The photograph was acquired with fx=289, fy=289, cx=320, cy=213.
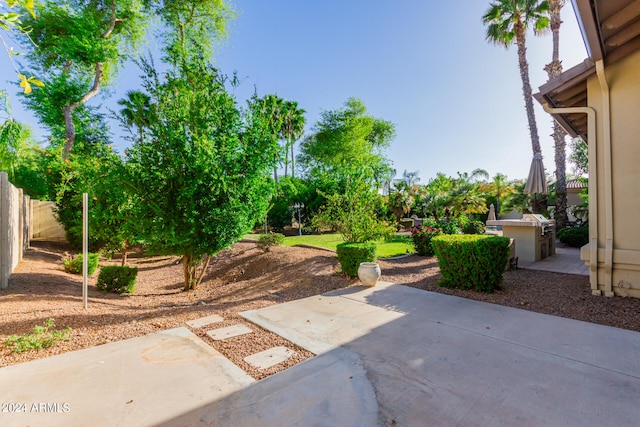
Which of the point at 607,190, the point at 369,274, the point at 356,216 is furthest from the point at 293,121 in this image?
the point at 607,190

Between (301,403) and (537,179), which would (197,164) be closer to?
(301,403)

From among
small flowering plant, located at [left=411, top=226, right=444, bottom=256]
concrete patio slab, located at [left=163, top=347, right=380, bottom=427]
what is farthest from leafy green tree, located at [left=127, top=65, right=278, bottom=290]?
small flowering plant, located at [left=411, top=226, right=444, bottom=256]

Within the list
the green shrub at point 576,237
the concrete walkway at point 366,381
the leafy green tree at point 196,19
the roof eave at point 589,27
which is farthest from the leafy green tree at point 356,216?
the leafy green tree at point 196,19

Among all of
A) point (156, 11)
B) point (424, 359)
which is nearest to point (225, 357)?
point (424, 359)

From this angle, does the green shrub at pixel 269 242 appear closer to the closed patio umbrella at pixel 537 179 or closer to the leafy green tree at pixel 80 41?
the closed patio umbrella at pixel 537 179

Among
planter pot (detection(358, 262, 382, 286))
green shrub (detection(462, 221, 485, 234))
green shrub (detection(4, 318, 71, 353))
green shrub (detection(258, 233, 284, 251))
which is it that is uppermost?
green shrub (detection(462, 221, 485, 234))

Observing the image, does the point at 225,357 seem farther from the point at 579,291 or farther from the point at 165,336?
the point at 579,291

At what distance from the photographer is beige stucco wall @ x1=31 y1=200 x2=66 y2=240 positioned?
46.7 ft

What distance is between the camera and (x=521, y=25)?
15.2m

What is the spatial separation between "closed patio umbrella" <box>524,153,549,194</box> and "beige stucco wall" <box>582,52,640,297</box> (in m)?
4.36

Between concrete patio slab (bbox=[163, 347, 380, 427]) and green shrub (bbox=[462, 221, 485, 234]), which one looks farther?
green shrub (bbox=[462, 221, 485, 234])

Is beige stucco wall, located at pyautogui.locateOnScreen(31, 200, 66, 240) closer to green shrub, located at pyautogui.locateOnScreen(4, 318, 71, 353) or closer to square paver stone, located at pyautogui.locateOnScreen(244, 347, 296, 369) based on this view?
green shrub, located at pyautogui.locateOnScreen(4, 318, 71, 353)

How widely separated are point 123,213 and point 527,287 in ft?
31.3

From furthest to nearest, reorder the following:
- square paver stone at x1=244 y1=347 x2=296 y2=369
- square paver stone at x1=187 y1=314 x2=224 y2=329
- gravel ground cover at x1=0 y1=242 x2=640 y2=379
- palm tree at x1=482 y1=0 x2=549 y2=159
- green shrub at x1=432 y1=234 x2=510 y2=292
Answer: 1. palm tree at x1=482 y1=0 x2=549 y2=159
2. green shrub at x1=432 y1=234 x2=510 y2=292
3. square paver stone at x1=187 y1=314 x2=224 y2=329
4. gravel ground cover at x1=0 y1=242 x2=640 y2=379
5. square paver stone at x1=244 y1=347 x2=296 y2=369
